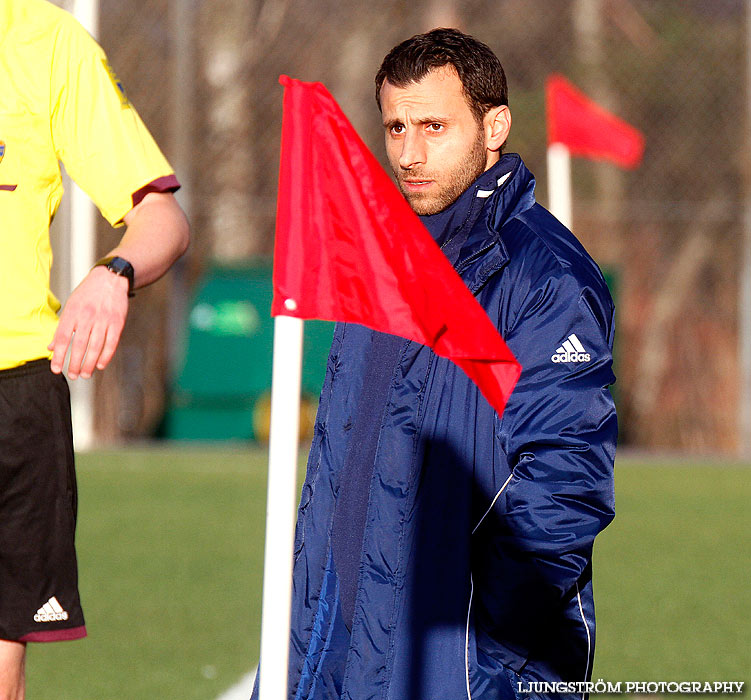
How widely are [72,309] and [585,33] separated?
15035mm

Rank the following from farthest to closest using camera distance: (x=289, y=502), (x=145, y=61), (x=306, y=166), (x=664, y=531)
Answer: (x=145, y=61) → (x=664, y=531) → (x=306, y=166) → (x=289, y=502)

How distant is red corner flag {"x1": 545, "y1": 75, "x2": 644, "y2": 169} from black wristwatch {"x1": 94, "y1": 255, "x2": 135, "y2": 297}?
306 inches

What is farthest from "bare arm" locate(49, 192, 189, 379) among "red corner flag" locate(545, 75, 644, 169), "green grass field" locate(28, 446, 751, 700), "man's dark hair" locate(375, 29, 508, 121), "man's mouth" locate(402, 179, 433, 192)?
→ "red corner flag" locate(545, 75, 644, 169)

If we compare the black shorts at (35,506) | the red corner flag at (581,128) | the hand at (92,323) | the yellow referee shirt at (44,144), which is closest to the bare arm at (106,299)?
the hand at (92,323)

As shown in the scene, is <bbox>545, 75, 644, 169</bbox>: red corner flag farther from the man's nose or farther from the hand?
the hand

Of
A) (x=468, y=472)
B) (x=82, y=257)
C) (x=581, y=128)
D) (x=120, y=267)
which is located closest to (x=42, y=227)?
(x=120, y=267)

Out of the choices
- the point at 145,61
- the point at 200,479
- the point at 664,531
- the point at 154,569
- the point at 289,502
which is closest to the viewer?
the point at 289,502

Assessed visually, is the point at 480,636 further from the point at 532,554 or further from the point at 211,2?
the point at 211,2

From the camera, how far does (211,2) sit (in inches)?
686

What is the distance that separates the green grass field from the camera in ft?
17.6

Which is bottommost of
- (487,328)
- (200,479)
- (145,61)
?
(200,479)

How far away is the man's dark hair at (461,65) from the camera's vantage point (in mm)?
2865

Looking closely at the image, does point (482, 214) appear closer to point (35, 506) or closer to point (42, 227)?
point (42, 227)

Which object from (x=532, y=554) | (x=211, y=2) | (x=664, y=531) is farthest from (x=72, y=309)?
(x=211, y=2)
